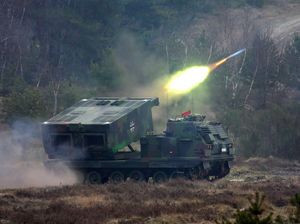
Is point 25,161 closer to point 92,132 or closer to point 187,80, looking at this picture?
point 92,132

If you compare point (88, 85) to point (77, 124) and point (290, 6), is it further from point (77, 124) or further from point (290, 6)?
point (290, 6)

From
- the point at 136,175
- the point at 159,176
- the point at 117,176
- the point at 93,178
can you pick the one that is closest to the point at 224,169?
the point at 159,176

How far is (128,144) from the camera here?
96.4 ft

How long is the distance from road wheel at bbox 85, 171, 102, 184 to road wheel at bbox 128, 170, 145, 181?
52.4 inches

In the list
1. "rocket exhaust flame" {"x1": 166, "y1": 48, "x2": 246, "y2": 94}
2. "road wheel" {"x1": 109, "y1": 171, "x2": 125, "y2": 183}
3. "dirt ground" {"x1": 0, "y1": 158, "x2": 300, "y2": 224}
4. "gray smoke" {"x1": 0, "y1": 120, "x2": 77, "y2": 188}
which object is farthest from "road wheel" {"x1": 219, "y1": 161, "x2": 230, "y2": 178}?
"rocket exhaust flame" {"x1": 166, "y1": 48, "x2": 246, "y2": 94}

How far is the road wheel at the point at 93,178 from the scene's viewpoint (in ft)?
95.5

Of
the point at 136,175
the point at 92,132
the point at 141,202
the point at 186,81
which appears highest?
the point at 186,81

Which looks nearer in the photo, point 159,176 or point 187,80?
point 159,176

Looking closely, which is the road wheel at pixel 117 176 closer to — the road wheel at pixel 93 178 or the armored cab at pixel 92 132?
the road wheel at pixel 93 178

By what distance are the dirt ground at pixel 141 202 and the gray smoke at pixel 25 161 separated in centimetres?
391

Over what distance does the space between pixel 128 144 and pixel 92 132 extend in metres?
1.85

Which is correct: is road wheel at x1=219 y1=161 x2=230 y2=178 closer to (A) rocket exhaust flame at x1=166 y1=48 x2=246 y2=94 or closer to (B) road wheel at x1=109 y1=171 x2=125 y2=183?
(B) road wheel at x1=109 y1=171 x2=125 y2=183

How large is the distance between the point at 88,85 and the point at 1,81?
812cm

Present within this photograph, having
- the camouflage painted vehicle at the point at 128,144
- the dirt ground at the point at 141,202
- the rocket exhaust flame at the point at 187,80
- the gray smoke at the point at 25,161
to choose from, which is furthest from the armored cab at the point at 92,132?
the rocket exhaust flame at the point at 187,80
